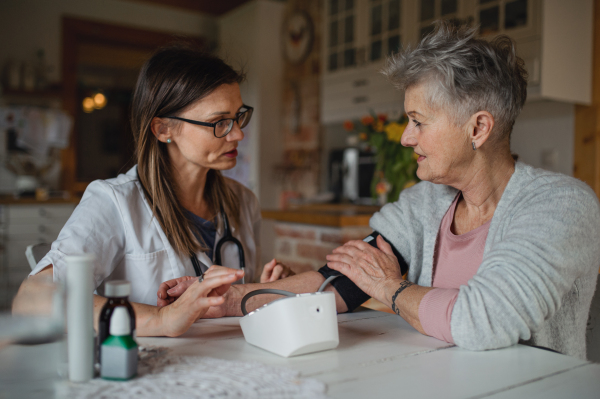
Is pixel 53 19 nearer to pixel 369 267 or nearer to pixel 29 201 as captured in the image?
pixel 29 201

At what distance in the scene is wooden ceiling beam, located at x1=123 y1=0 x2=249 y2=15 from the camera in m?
5.61

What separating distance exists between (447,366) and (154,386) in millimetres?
456

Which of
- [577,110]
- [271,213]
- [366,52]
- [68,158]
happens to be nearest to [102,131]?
[68,158]

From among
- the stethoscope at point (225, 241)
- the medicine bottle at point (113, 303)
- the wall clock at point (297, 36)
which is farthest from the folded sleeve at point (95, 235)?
the wall clock at point (297, 36)

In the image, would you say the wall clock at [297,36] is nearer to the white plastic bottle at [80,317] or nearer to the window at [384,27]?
the window at [384,27]

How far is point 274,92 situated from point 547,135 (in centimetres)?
282

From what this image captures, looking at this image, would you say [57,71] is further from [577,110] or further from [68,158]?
[577,110]

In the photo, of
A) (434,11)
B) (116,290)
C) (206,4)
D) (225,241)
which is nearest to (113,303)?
(116,290)

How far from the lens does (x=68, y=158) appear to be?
5.21m

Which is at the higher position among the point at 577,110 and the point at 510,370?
the point at 577,110

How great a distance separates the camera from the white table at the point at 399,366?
0.71 metres

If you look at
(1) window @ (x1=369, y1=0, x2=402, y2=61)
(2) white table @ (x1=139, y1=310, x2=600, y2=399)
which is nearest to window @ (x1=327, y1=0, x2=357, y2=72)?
(1) window @ (x1=369, y1=0, x2=402, y2=61)

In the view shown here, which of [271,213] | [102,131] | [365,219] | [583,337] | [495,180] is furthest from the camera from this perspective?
[102,131]

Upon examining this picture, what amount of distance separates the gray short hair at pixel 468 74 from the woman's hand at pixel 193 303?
633 mm
